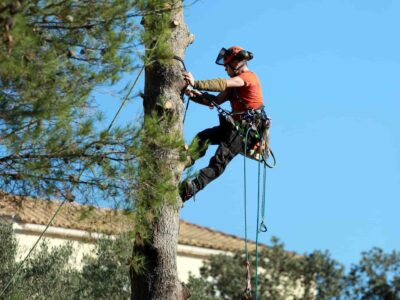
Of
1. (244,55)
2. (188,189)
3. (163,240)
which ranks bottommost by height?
(163,240)

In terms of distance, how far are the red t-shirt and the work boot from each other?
4.50 feet

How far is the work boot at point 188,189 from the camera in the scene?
1060cm

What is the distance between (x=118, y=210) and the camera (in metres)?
10.2

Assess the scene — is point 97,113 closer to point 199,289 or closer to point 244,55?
point 244,55

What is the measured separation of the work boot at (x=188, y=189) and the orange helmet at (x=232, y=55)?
1.73 metres

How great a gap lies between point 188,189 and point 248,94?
63.2 inches

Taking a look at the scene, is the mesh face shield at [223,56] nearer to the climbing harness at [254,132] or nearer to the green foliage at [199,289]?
the climbing harness at [254,132]

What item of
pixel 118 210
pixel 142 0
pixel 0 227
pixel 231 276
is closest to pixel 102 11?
pixel 142 0

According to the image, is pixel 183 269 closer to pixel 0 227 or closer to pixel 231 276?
pixel 231 276

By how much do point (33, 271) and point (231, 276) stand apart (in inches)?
373

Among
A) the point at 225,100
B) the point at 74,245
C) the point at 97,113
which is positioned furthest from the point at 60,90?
the point at 74,245

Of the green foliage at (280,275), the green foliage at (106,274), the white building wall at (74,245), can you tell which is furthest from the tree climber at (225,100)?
the green foliage at (280,275)

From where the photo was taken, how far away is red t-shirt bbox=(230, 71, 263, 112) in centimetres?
1170

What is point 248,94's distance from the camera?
11703 mm
